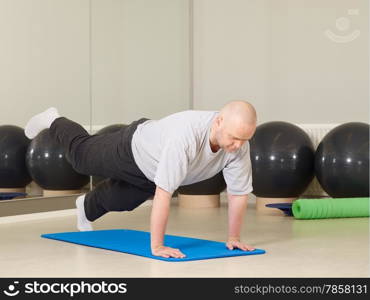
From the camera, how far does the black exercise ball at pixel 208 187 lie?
5992 millimetres

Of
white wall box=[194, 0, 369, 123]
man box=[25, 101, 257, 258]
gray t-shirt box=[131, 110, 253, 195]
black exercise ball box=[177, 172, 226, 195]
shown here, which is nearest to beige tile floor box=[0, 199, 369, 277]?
man box=[25, 101, 257, 258]

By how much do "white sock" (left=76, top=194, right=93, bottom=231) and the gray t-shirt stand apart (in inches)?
27.6

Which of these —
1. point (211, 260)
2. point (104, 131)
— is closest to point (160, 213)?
point (211, 260)

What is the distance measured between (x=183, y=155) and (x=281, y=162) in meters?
2.28

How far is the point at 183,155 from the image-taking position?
336 centimetres

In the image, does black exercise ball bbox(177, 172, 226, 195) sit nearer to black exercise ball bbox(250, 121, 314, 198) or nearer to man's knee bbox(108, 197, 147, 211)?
black exercise ball bbox(250, 121, 314, 198)

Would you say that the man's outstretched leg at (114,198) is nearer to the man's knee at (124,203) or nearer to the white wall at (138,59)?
the man's knee at (124,203)

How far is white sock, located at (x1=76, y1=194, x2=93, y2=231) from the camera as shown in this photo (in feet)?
14.0

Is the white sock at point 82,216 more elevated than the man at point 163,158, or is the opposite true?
the man at point 163,158

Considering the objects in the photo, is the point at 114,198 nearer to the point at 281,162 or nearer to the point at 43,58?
the point at 43,58

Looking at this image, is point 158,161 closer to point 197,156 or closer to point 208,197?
point 197,156

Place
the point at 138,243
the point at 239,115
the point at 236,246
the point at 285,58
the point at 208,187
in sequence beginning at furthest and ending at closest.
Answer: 1. the point at 285,58
2. the point at 208,187
3. the point at 138,243
4. the point at 236,246
5. the point at 239,115

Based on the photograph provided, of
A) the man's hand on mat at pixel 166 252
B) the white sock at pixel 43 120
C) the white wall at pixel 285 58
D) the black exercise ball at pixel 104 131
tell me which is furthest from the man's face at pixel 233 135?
the white wall at pixel 285 58

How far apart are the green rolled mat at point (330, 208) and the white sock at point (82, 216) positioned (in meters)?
1.57
